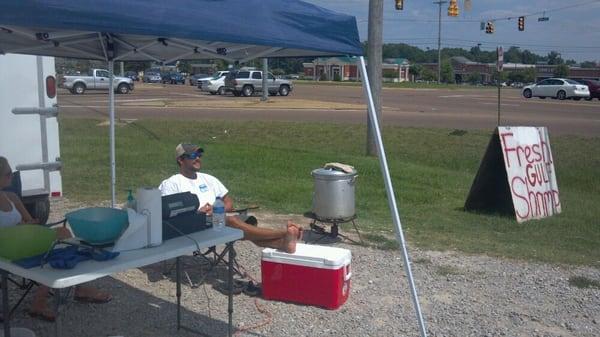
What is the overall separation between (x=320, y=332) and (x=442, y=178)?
22.9 feet

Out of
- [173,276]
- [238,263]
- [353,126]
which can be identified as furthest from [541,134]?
[353,126]

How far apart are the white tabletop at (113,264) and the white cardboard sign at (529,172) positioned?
5129mm

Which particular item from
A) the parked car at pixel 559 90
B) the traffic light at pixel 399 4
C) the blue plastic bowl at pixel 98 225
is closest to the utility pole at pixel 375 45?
the blue plastic bowl at pixel 98 225

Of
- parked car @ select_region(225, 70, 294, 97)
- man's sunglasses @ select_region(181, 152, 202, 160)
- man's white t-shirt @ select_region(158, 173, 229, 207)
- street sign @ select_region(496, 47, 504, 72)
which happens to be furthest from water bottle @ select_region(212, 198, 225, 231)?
parked car @ select_region(225, 70, 294, 97)

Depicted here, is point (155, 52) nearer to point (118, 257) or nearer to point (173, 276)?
point (173, 276)

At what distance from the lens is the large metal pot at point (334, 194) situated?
6637 mm

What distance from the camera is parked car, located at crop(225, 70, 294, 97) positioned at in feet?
126

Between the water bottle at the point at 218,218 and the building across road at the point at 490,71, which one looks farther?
the building across road at the point at 490,71

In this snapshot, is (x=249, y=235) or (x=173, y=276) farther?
(x=173, y=276)

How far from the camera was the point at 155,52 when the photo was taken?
6035mm

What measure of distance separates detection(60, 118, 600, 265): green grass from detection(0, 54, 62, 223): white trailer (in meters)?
2.08

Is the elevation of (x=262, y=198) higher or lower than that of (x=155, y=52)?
lower

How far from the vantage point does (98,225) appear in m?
3.64

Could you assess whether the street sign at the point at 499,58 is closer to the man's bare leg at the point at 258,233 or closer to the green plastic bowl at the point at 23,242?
the man's bare leg at the point at 258,233
